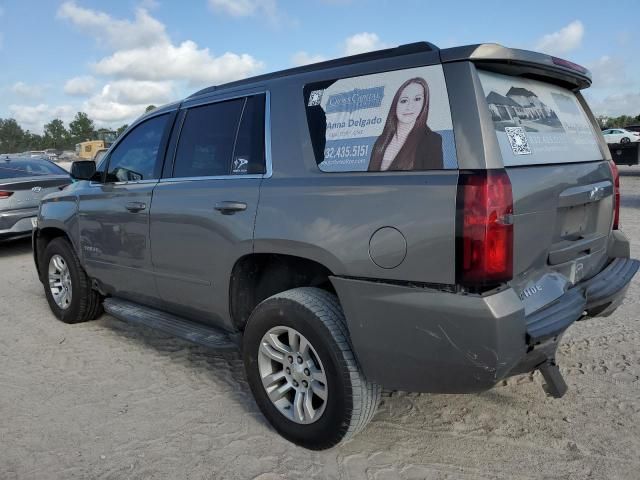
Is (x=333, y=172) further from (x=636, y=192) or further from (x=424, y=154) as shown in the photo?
(x=636, y=192)

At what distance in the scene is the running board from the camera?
3.33m

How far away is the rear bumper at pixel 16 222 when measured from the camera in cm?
820

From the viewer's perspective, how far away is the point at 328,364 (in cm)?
260

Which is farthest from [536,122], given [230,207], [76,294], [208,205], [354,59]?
[76,294]

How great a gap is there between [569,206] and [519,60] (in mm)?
765

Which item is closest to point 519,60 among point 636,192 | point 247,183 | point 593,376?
point 247,183

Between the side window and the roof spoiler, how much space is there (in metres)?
2.36

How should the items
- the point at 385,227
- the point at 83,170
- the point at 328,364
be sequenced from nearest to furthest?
1. the point at 385,227
2. the point at 328,364
3. the point at 83,170

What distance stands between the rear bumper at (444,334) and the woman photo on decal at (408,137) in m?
0.55

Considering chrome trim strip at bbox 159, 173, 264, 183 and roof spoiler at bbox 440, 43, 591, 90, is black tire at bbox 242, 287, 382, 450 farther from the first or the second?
roof spoiler at bbox 440, 43, 591, 90

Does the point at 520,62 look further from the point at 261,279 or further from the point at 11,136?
the point at 11,136

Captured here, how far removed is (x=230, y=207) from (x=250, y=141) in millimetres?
438

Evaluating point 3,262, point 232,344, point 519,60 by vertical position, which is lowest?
point 3,262

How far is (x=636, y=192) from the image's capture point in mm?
13758
